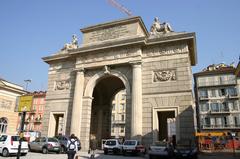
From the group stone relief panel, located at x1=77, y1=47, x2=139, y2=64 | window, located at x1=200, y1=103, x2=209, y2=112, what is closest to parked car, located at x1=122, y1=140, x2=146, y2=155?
stone relief panel, located at x1=77, y1=47, x2=139, y2=64

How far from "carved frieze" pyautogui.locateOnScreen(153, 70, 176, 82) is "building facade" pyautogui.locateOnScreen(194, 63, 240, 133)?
3042 cm

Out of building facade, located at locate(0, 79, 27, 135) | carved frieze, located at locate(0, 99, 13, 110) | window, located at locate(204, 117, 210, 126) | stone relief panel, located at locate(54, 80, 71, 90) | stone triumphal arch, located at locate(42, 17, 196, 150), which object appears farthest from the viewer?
window, located at locate(204, 117, 210, 126)

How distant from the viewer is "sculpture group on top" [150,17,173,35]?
74.0 feet

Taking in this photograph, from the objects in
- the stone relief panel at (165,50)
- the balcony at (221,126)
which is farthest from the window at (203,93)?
the stone relief panel at (165,50)

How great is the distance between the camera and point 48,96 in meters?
26.6

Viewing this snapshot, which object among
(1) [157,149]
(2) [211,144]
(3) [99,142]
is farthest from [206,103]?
(1) [157,149]

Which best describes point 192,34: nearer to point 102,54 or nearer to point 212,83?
point 102,54

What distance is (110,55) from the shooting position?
23.3m

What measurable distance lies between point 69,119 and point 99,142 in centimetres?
571

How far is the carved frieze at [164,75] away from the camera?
20516 millimetres

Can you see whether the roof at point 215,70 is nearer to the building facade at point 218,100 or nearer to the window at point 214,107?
the building facade at point 218,100

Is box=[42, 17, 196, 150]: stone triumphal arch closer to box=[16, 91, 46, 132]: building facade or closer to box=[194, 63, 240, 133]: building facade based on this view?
box=[194, 63, 240, 133]: building facade

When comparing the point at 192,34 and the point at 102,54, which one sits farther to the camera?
the point at 102,54

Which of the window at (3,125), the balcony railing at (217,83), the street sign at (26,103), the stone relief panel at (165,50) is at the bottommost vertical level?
the window at (3,125)
